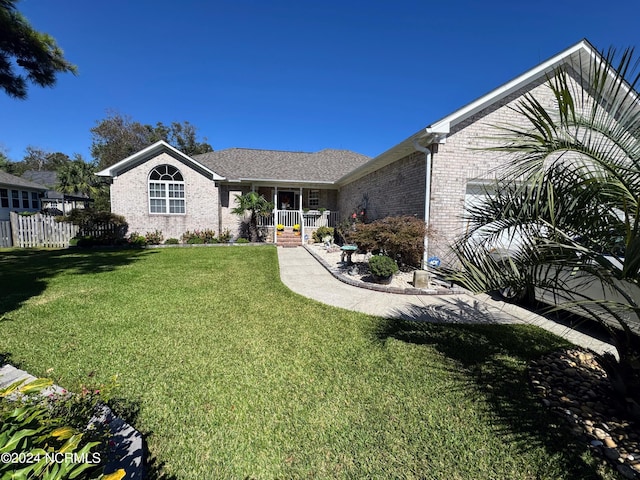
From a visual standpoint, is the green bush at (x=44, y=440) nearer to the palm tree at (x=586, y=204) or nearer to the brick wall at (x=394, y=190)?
the palm tree at (x=586, y=204)

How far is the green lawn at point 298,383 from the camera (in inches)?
85.6

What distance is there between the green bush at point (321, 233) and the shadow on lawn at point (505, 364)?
10.3 m

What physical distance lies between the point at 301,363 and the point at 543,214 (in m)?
3.28

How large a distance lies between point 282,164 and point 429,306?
15.4 meters

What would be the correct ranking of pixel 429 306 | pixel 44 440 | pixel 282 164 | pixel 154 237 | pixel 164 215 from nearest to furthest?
pixel 44 440, pixel 429 306, pixel 154 237, pixel 164 215, pixel 282 164

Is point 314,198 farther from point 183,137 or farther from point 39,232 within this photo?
point 183,137

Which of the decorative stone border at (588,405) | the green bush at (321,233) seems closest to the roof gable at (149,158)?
the green bush at (321,233)

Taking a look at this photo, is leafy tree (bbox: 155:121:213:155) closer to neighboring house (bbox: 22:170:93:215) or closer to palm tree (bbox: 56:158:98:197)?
palm tree (bbox: 56:158:98:197)

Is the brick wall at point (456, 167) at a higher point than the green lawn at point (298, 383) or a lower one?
higher

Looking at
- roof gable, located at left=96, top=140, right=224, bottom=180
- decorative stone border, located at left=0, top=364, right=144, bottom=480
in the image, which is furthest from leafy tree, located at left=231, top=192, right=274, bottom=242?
decorative stone border, located at left=0, top=364, right=144, bottom=480

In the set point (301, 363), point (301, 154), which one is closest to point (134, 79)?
point (301, 154)

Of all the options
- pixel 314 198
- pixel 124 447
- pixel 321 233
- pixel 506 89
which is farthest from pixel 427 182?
pixel 314 198

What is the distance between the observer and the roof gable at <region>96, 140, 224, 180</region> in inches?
560

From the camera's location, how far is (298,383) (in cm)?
312
